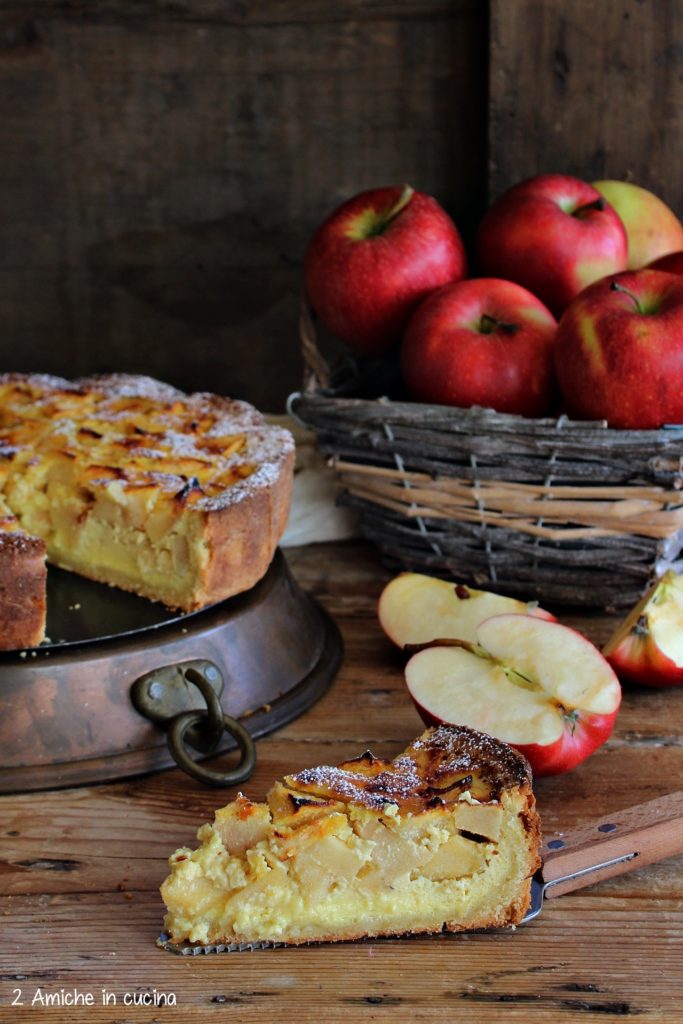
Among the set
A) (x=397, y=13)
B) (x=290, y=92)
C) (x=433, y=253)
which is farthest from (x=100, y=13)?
(x=433, y=253)

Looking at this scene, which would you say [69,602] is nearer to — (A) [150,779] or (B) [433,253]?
(A) [150,779]

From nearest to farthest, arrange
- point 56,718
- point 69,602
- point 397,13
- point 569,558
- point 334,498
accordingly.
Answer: point 56,718
point 69,602
point 569,558
point 334,498
point 397,13

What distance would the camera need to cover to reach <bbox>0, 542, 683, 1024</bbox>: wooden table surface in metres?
1.22

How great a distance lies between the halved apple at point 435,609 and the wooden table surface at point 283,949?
27cm

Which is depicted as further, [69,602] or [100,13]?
[100,13]

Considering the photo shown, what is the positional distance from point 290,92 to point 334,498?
0.97 metres

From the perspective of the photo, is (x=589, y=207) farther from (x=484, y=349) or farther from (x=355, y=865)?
(x=355, y=865)

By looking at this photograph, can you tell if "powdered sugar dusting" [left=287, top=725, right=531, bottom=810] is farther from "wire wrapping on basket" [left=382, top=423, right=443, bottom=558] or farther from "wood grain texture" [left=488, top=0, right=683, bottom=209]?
"wood grain texture" [left=488, top=0, right=683, bottom=209]

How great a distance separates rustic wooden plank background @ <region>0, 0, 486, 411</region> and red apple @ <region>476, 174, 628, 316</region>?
0.48 m

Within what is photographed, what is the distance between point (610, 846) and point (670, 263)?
3.92 feet

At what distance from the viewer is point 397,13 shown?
263 cm

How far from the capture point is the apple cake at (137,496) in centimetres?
175

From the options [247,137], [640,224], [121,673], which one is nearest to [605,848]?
[121,673]

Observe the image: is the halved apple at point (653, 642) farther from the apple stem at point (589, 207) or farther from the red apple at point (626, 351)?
the apple stem at point (589, 207)
